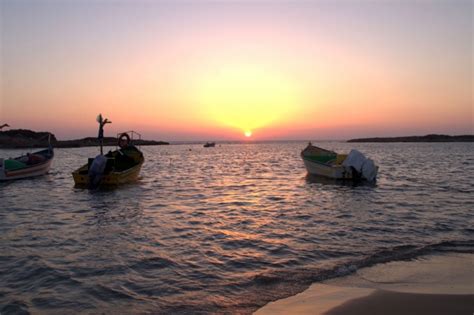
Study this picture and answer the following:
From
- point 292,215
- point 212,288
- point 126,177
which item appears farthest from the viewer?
point 126,177

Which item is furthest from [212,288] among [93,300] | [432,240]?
[432,240]

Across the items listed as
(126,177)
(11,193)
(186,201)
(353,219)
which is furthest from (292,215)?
(11,193)

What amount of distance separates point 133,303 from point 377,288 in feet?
13.6

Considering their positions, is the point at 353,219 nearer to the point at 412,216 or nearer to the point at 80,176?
the point at 412,216

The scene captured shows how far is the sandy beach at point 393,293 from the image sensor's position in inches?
207

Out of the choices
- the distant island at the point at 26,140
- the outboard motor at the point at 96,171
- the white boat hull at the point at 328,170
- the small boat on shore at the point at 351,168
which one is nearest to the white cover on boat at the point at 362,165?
the small boat on shore at the point at 351,168

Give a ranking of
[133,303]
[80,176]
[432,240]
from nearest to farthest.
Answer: [133,303], [432,240], [80,176]

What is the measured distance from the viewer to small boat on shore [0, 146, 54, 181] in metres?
25.3

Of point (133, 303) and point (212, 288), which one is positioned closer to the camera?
point (133, 303)

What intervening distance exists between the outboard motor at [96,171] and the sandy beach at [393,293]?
1701cm

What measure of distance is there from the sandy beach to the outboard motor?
17.0 m

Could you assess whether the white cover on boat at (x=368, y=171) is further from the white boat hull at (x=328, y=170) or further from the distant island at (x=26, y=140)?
the distant island at (x=26, y=140)

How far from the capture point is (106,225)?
468 inches

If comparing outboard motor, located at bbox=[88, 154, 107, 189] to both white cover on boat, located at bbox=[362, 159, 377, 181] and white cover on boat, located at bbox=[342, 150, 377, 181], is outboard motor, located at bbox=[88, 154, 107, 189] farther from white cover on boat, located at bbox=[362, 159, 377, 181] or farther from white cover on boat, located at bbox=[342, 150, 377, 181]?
white cover on boat, located at bbox=[362, 159, 377, 181]
